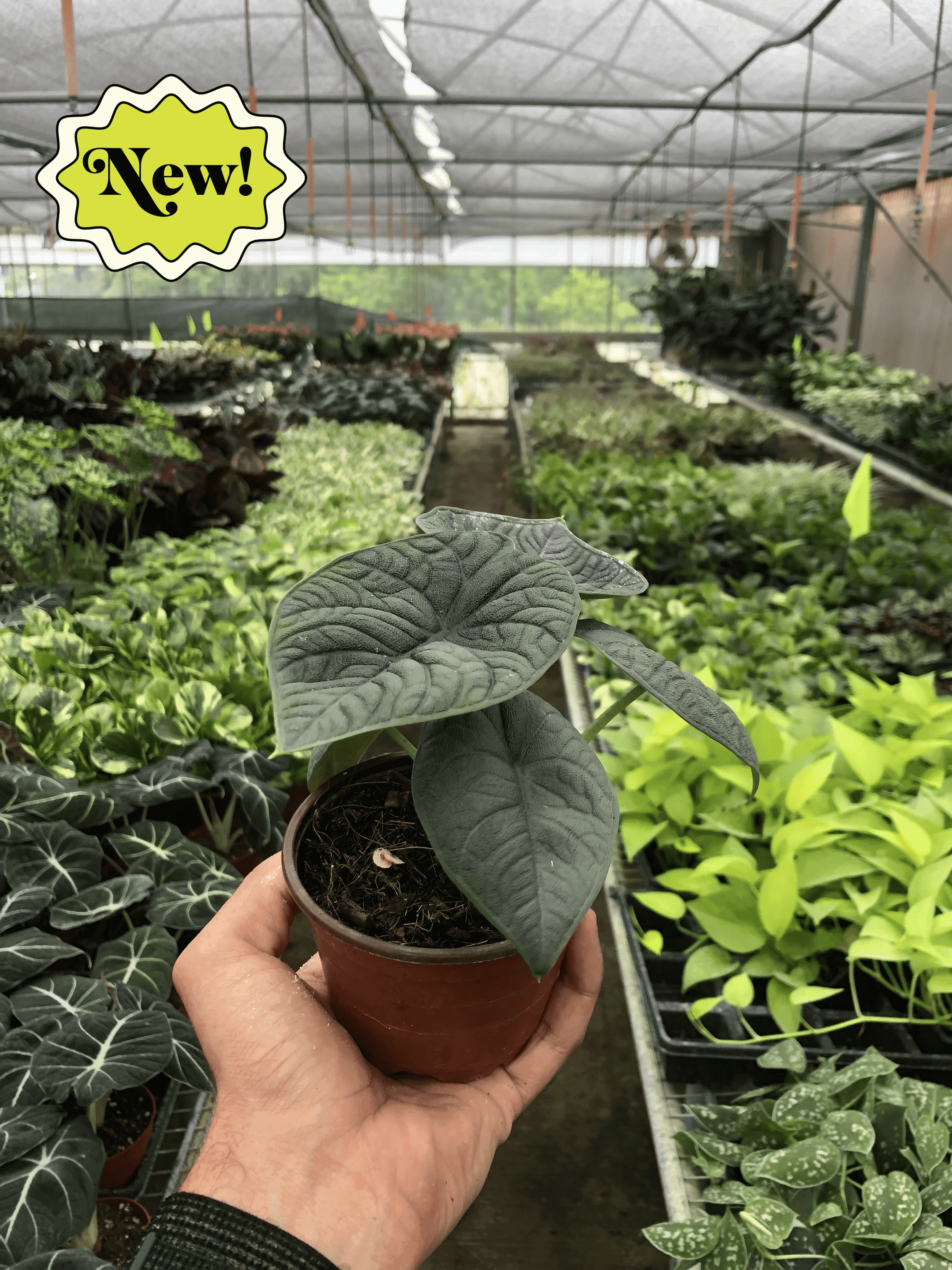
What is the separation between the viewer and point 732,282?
320 inches

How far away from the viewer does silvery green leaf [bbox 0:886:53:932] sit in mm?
1161

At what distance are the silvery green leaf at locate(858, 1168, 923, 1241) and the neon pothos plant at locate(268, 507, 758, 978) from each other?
1.81 feet

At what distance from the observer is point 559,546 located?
2.97ft

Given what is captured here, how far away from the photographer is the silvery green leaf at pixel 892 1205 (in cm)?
88

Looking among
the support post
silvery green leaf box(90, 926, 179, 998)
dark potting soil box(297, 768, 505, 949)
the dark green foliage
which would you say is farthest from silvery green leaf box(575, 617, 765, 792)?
the support post

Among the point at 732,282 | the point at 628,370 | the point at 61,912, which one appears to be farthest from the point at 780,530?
the point at 628,370

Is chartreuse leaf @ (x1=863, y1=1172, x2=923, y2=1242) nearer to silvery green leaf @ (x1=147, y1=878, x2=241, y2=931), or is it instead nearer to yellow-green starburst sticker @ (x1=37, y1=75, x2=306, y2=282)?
silvery green leaf @ (x1=147, y1=878, x2=241, y2=931)

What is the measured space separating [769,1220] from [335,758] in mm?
646

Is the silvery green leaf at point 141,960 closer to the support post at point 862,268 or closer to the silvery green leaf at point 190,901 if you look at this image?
the silvery green leaf at point 190,901

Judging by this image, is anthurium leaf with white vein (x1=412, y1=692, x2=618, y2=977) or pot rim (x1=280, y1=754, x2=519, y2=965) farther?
pot rim (x1=280, y1=754, x2=519, y2=965)

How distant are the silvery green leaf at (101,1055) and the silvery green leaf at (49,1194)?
5 centimetres

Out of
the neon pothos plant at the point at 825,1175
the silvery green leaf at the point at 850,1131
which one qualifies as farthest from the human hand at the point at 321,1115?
the silvery green leaf at the point at 850,1131

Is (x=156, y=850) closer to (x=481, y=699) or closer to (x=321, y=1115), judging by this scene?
(x=321, y=1115)

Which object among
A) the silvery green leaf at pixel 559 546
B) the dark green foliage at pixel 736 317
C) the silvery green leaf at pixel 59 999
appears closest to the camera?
the silvery green leaf at pixel 559 546
